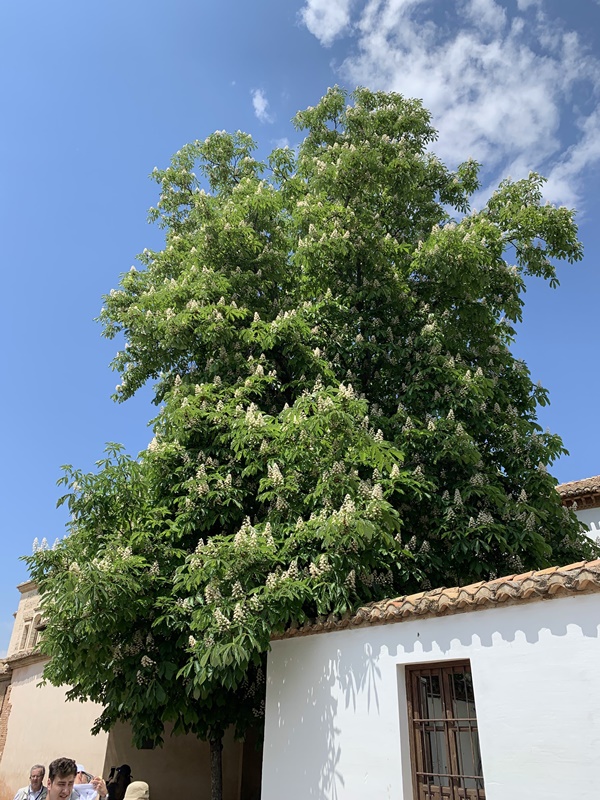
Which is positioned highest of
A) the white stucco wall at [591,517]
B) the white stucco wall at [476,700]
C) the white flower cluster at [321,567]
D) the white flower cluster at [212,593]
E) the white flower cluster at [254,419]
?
the white stucco wall at [591,517]

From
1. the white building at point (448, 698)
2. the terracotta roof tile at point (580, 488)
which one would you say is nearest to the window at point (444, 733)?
the white building at point (448, 698)

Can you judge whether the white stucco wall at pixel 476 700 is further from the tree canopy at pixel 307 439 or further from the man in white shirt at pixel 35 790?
the man in white shirt at pixel 35 790

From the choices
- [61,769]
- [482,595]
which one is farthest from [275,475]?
[61,769]

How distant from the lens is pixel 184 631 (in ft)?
27.0

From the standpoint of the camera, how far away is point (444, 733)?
6164mm

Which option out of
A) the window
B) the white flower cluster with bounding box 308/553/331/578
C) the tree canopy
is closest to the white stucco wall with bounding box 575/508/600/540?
the tree canopy

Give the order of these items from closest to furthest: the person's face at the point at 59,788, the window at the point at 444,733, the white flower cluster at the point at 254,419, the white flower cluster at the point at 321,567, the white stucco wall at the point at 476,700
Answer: the person's face at the point at 59,788 < the white stucco wall at the point at 476,700 < the window at the point at 444,733 < the white flower cluster at the point at 321,567 < the white flower cluster at the point at 254,419

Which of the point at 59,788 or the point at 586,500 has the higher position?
the point at 586,500

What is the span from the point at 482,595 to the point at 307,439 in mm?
3024

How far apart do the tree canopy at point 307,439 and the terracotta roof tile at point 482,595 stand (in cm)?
42

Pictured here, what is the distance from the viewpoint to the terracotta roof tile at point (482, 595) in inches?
208

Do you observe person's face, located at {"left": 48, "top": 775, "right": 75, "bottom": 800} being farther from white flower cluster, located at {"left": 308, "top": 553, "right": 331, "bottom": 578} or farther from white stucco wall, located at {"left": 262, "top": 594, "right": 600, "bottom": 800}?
white flower cluster, located at {"left": 308, "top": 553, "right": 331, "bottom": 578}

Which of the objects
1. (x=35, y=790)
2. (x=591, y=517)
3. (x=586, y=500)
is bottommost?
(x=35, y=790)

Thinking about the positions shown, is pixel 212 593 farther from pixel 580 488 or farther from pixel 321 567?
pixel 580 488
